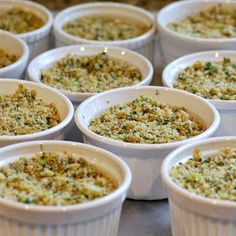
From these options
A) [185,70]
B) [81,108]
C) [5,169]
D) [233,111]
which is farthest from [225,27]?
[5,169]

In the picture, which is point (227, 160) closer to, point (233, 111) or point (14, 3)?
point (233, 111)

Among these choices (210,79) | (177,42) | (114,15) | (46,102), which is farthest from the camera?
(114,15)

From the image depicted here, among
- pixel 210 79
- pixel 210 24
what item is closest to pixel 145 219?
pixel 210 79

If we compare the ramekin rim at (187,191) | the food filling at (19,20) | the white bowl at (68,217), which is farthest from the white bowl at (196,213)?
the food filling at (19,20)

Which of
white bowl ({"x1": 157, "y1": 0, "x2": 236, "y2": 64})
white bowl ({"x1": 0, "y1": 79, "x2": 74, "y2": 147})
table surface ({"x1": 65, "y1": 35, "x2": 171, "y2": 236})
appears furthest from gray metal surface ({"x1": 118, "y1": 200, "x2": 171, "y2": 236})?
→ white bowl ({"x1": 157, "y1": 0, "x2": 236, "y2": 64})

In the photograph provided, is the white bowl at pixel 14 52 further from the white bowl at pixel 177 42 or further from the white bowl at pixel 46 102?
the white bowl at pixel 177 42

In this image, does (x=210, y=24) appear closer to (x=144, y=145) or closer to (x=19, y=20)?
(x=19, y=20)

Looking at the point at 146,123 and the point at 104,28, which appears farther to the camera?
the point at 104,28
